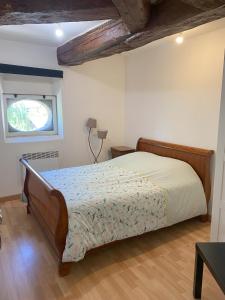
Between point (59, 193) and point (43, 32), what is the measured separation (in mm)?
2145

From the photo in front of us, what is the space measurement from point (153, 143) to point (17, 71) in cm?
230

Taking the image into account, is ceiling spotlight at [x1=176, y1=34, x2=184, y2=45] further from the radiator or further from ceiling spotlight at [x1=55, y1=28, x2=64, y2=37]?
the radiator

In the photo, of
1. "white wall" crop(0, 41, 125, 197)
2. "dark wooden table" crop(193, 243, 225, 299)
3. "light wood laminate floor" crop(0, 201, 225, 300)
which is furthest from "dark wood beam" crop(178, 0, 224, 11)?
"white wall" crop(0, 41, 125, 197)

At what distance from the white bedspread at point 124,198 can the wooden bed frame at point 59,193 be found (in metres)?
0.08

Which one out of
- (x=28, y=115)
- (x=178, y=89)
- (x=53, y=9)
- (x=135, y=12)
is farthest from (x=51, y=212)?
(x=178, y=89)

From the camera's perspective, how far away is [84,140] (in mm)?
4070

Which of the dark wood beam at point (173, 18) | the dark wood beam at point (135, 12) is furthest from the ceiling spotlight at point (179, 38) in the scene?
the dark wood beam at point (135, 12)

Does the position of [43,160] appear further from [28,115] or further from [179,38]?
[179,38]

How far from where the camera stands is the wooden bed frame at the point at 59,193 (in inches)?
75.4

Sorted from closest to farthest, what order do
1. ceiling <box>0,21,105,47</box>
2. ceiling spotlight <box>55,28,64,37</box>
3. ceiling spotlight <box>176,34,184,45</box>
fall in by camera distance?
ceiling <box>0,21,105,47</box>, ceiling spotlight <box>55,28,64,37</box>, ceiling spotlight <box>176,34,184,45</box>

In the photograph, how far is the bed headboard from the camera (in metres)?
2.87

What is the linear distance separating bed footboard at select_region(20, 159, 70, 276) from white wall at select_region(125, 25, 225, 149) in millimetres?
2005

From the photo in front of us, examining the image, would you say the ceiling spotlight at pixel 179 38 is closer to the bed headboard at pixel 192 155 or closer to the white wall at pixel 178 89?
the white wall at pixel 178 89

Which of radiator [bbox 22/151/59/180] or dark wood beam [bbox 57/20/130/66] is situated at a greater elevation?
dark wood beam [bbox 57/20/130/66]
